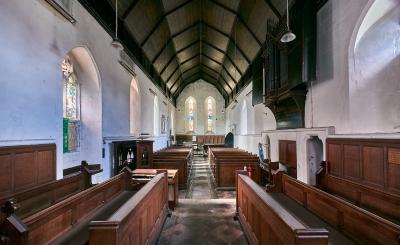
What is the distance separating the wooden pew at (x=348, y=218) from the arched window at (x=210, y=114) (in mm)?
15275

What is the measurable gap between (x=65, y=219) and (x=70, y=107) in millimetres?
3104

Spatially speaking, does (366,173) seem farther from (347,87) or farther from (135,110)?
(135,110)

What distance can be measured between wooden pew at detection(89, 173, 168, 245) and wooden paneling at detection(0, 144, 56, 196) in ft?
4.47

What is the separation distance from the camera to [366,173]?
2.95 meters

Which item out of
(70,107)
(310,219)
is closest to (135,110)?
(70,107)

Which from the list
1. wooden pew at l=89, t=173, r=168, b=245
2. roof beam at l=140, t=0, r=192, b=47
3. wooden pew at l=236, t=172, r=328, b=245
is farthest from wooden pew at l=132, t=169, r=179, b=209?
roof beam at l=140, t=0, r=192, b=47

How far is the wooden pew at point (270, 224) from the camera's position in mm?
1286

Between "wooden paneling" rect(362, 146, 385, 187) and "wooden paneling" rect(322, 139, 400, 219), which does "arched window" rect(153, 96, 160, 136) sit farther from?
"wooden paneling" rect(362, 146, 385, 187)

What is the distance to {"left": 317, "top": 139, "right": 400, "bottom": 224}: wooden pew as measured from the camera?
2.45 m

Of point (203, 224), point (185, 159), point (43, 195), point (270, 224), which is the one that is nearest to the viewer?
point (270, 224)

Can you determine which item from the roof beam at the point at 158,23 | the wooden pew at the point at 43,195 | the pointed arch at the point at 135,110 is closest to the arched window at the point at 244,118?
the pointed arch at the point at 135,110

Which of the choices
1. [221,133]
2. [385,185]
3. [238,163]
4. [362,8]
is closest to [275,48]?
[362,8]

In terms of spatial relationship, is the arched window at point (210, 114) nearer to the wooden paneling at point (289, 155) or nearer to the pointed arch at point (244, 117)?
the pointed arch at point (244, 117)

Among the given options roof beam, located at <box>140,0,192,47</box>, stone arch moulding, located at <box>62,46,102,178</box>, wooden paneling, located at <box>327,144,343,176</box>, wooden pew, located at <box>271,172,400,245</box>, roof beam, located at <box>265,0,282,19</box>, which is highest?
roof beam, located at <box>140,0,192,47</box>
